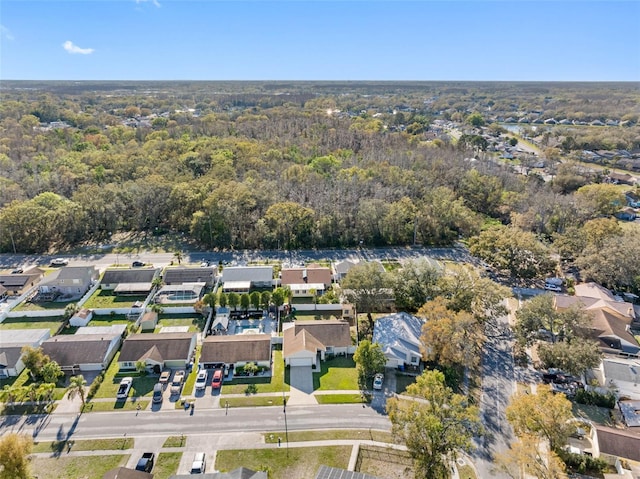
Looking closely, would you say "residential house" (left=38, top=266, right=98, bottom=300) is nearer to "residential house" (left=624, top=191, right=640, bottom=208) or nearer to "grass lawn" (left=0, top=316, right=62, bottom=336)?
"grass lawn" (left=0, top=316, right=62, bottom=336)

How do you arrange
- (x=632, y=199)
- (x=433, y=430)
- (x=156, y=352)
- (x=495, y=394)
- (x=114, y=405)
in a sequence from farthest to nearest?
(x=632, y=199) → (x=156, y=352) → (x=495, y=394) → (x=114, y=405) → (x=433, y=430)

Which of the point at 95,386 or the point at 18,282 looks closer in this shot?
the point at 95,386

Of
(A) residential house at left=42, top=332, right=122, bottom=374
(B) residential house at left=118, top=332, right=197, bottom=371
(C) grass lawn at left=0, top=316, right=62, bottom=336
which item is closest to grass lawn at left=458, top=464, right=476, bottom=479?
(B) residential house at left=118, top=332, right=197, bottom=371

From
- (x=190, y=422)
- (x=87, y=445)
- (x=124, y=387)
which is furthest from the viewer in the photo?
(x=124, y=387)

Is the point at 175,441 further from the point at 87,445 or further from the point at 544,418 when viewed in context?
the point at 544,418

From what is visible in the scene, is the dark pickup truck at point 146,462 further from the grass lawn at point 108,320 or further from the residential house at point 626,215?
the residential house at point 626,215

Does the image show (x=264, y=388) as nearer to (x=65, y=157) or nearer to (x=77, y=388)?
(x=77, y=388)

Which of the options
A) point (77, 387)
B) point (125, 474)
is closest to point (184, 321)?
point (77, 387)
